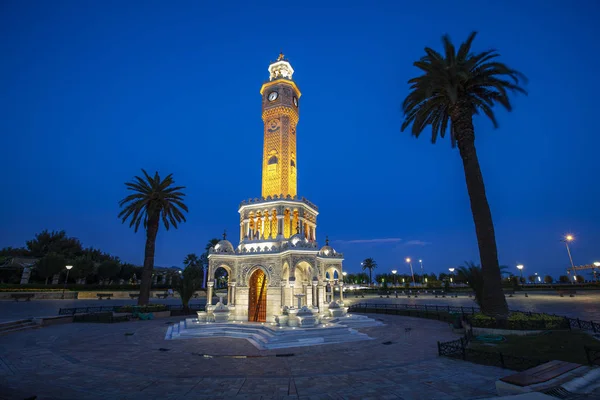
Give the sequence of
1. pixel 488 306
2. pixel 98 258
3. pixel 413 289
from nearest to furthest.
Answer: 1. pixel 488 306
2. pixel 98 258
3. pixel 413 289

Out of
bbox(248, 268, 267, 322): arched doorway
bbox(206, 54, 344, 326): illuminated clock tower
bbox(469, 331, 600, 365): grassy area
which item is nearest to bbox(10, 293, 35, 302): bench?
bbox(206, 54, 344, 326): illuminated clock tower

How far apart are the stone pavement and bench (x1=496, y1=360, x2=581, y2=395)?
98 cm

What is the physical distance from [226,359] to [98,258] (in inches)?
2828

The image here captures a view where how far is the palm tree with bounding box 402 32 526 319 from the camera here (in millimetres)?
17906

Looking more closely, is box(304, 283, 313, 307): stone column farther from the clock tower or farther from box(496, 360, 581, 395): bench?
box(496, 360, 581, 395): bench

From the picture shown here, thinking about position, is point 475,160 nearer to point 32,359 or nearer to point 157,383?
point 157,383

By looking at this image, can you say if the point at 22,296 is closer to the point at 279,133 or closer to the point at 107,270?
the point at 107,270

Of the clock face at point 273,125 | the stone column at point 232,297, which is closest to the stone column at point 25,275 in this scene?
the stone column at point 232,297

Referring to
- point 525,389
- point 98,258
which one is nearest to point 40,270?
point 98,258

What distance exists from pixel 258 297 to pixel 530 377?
19481mm

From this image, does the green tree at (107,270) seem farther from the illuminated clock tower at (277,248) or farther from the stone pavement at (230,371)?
the stone pavement at (230,371)

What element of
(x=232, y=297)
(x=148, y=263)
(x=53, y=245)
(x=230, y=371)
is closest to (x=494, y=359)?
(x=230, y=371)

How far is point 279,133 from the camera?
28156 mm

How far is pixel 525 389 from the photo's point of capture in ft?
21.9
